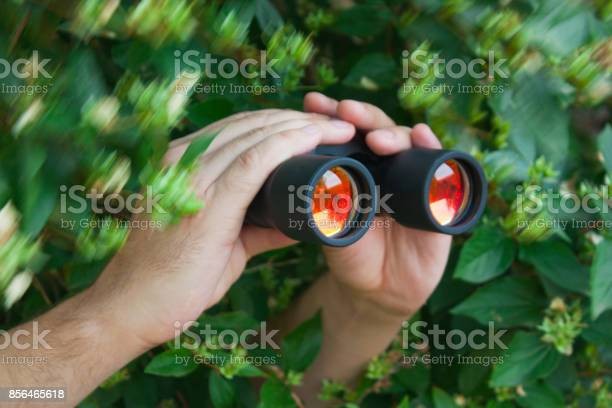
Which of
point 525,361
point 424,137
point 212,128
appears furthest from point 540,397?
point 212,128

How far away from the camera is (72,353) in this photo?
0.95 metres

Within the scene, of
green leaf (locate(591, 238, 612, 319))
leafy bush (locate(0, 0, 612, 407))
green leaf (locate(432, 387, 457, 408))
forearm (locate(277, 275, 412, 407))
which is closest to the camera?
leafy bush (locate(0, 0, 612, 407))

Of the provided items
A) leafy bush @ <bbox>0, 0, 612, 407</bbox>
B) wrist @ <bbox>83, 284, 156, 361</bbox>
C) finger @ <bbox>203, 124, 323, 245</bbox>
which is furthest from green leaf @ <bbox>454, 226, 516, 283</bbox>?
wrist @ <bbox>83, 284, 156, 361</bbox>

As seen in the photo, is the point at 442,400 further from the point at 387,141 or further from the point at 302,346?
the point at 387,141

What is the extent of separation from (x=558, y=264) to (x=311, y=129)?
465 millimetres

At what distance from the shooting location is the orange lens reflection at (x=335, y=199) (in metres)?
0.97

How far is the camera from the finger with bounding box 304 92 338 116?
1.11 m

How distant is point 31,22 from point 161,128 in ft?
0.71

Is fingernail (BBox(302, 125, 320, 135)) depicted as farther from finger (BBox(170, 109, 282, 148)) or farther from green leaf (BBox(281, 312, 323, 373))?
green leaf (BBox(281, 312, 323, 373))

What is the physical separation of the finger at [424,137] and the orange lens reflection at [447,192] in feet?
0.11

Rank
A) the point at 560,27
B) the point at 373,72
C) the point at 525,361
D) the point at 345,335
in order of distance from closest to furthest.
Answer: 1. the point at 560,27
2. the point at 525,361
3. the point at 373,72
4. the point at 345,335

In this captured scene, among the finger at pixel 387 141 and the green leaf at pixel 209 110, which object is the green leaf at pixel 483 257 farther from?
the green leaf at pixel 209 110

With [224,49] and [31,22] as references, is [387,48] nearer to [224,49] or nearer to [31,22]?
[224,49]

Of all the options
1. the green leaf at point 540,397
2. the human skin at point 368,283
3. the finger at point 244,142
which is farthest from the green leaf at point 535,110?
the green leaf at point 540,397
